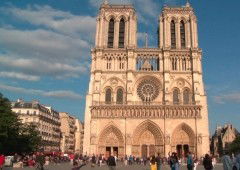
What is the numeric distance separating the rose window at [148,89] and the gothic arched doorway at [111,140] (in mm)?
6401

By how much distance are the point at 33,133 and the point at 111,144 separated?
11987mm

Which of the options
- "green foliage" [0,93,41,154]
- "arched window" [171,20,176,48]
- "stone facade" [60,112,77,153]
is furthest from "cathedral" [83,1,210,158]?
"stone facade" [60,112,77,153]

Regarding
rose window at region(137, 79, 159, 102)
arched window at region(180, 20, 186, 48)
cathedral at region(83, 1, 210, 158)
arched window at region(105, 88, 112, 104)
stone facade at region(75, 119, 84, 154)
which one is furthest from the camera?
stone facade at region(75, 119, 84, 154)

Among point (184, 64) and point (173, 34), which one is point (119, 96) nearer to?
point (184, 64)

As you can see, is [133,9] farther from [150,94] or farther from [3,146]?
[3,146]

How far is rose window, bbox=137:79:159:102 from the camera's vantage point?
1873 inches

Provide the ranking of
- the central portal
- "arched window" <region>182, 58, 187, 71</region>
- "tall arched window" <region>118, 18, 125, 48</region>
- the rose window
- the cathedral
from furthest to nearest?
"tall arched window" <region>118, 18, 125, 48</region> → "arched window" <region>182, 58, 187, 71</region> → the rose window → the central portal → the cathedral

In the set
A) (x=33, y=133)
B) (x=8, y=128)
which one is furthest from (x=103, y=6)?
(x=8, y=128)

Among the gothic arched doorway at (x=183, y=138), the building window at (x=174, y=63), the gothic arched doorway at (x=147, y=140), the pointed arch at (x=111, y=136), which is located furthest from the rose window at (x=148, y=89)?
the pointed arch at (x=111, y=136)

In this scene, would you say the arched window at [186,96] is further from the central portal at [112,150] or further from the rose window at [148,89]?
the central portal at [112,150]

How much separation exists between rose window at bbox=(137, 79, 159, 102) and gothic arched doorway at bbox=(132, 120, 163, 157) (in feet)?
13.5

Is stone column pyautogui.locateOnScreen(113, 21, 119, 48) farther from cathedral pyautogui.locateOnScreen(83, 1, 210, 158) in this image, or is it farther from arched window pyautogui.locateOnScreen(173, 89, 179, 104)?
arched window pyautogui.locateOnScreen(173, 89, 179, 104)

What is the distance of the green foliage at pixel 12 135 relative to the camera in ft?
97.7

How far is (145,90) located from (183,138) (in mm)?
8702
